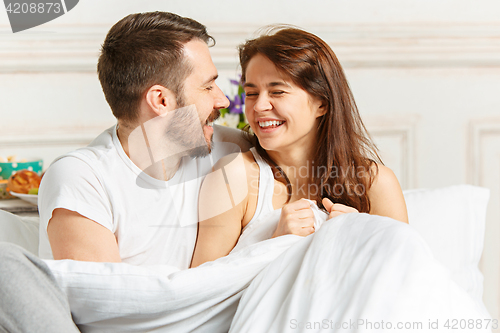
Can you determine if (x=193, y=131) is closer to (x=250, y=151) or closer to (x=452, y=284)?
(x=250, y=151)

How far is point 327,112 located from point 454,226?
2.02 ft

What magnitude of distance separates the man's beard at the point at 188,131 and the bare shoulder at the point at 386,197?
52 centimetres

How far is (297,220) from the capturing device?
101 centimetres

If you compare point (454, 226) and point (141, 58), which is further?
point (454, 226)

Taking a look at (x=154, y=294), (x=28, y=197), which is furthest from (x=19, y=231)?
(x=154, y=294)

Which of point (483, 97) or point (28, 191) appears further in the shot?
point (483, 97)

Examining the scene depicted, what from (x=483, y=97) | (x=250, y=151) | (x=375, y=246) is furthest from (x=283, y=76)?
(x=483, y=97)

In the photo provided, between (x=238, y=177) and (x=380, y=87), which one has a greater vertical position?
(x=380, y=87)

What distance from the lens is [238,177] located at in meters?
1.18

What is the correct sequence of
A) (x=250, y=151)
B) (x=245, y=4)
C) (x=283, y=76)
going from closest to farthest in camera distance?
(x=283, y=76) < (x=250, y=151) < (x=245, y=4)

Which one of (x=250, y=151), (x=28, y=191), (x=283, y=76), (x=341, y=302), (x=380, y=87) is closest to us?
(x=341, y=302)

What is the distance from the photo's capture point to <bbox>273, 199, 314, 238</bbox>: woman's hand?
3.25 feet

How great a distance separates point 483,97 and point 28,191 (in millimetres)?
2074

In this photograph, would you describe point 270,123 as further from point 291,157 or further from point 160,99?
point 160,99
